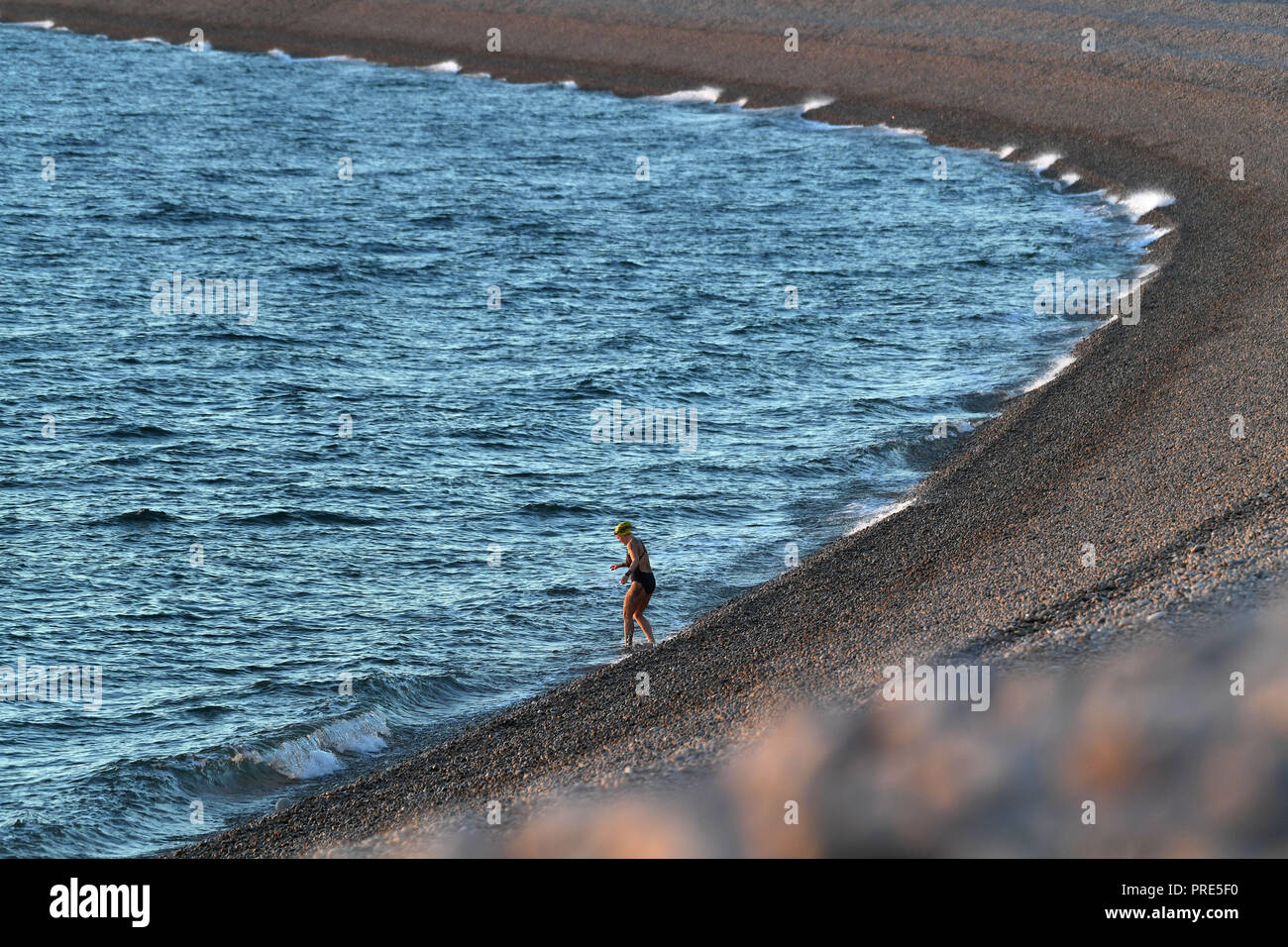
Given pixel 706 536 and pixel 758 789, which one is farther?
pixel 706 536

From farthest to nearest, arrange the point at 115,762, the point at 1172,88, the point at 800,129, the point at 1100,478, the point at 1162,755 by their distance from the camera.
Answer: the point at 800,129, the point at 1172,88, the point at 1100,478, the point at 115,762, the point at 1162,755

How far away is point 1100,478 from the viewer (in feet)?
88.9

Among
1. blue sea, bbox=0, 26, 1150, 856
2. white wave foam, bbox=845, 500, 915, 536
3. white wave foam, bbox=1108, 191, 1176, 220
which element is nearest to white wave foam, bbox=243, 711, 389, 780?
blue sea, bbox=0, 26, 1150, 856

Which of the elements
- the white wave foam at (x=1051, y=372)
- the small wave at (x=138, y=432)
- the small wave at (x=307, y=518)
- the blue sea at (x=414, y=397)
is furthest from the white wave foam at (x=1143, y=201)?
the small wave at (x=138, y=432)

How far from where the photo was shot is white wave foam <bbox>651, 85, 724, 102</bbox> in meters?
78.6

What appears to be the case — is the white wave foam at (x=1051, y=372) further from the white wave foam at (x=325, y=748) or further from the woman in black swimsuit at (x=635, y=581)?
the white wave foam at (x=325, y=748)

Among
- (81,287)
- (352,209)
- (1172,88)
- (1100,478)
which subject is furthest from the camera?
(1172,88)

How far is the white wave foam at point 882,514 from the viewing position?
90.4 ft

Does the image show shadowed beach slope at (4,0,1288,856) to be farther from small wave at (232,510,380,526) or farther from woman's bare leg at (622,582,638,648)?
small wave at (232,510,380,526)

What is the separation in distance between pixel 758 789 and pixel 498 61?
76.9 meters

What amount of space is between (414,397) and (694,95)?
159 feet

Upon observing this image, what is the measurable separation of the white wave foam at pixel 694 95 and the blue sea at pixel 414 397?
27.3ft
